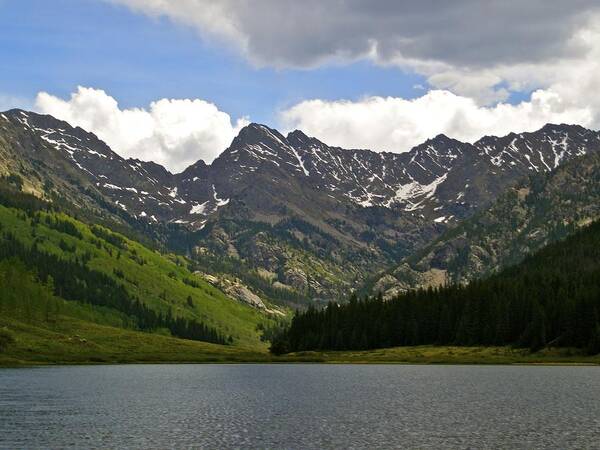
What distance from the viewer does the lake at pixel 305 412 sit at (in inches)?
2697

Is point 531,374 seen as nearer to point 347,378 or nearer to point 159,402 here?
point 347,378

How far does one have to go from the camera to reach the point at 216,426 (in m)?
78.4

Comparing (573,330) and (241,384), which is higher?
(573,330)

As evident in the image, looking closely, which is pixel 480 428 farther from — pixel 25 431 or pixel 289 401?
pixel 25 431

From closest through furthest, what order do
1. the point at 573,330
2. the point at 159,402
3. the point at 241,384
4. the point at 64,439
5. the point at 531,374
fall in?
the point at 64,439 → the point at 159,402 → the point at 241,384 → the point at 531,374 → the point at 573,330

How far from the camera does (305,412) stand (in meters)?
91.1

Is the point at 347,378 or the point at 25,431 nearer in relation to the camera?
the point at 25,431

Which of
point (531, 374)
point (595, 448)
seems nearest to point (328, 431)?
point (595, 448)

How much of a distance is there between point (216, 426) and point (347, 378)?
75.7 m

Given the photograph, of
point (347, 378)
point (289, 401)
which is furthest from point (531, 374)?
point (289, 401)

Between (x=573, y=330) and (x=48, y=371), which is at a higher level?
(x=573, y=330)

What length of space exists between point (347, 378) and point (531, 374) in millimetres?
37565

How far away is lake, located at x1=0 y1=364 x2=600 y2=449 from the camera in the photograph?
68.5 meters

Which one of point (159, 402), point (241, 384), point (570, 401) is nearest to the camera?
point (570, 401)
